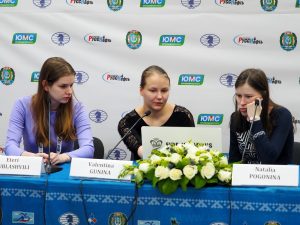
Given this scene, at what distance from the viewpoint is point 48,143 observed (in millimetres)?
2443

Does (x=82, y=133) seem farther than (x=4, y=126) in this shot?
No

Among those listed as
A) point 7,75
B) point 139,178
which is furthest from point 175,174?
point 7,75

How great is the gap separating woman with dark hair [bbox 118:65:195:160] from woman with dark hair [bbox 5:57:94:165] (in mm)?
248

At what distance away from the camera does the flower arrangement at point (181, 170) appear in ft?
5.64

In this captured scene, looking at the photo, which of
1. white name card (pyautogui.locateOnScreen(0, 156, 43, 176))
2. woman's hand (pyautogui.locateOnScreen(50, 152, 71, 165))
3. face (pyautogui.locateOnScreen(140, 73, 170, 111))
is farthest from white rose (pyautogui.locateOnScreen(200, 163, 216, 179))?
face (pyautogui.locateOnScreen(140, 73, 170, 111))

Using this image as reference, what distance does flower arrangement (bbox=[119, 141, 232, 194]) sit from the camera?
172cm

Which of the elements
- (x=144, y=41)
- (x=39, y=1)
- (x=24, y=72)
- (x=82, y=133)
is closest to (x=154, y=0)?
(x=144, y=41)

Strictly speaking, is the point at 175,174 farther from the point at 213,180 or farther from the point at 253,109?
the point at 253,109

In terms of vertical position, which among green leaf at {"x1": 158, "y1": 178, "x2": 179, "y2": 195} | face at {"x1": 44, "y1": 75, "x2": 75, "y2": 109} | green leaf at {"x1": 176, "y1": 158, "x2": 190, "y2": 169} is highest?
face at {"x1": 44, "y1": 75, "x2": 75, "y2": 109}

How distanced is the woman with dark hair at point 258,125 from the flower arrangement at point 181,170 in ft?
1.56

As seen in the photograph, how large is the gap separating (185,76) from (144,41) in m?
0.43

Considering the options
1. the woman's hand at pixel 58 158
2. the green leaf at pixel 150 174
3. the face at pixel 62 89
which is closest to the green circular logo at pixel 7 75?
the face at pixel 62 89

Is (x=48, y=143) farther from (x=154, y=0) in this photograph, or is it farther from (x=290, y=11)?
(x=290, y=11)

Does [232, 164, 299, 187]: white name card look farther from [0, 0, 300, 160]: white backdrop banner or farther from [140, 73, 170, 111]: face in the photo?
[0, 0, 300, 160]: white backdrop banner
